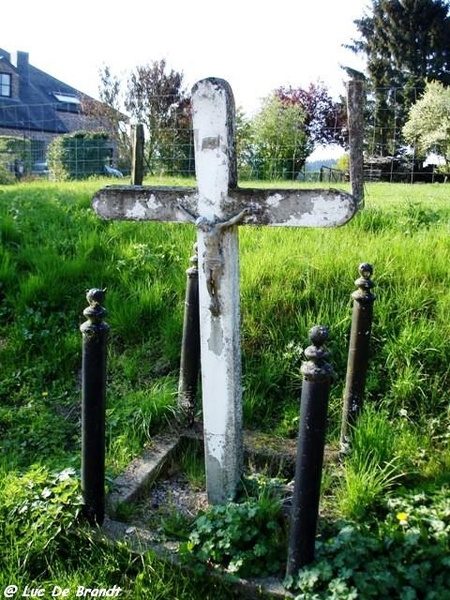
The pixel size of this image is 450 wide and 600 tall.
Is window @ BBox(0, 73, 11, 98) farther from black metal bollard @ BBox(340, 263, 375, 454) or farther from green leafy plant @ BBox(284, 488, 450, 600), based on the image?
green leafy plant @ BBox(284, 488, 450, 600)

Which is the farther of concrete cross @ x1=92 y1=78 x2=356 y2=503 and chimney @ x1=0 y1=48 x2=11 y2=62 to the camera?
chimney @ x1=0 y1=48 x2=11 y2=62

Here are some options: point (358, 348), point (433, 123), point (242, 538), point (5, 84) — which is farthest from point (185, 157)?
point (5, 84)

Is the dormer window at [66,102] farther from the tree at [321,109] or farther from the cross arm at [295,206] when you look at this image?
the cross arm at [295,206]

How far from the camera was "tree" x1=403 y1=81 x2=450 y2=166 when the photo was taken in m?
24.6

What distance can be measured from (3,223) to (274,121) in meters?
17.1

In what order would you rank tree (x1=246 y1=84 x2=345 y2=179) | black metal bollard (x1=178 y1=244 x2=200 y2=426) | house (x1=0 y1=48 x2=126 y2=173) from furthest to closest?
house (x1=0 y1=48 x2=126 y2=173)
tree (x1=246 y1=84 x2=345 y2=179)
black metal bollard (x1=178 y1=244 x2=200 y2=426)

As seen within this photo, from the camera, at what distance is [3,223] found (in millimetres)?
6340

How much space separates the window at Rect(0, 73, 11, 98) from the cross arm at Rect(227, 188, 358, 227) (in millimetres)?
37598

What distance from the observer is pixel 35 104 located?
32406mm

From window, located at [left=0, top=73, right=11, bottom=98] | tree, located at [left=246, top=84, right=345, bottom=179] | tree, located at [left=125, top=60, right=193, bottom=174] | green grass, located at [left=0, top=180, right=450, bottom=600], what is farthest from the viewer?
window, located at [left=0, top=73, right=11, bottom=98]

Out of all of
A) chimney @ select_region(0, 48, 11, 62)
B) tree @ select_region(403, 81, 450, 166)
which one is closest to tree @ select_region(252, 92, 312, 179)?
tree @ select_region(403, 81, 450, 166)

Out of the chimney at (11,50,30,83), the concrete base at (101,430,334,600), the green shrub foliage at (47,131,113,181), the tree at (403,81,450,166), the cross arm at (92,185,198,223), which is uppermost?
the chimney at (11,50,30,83)

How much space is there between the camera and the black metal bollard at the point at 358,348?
3162mm

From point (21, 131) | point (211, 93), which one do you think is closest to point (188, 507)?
point (211, 93)
